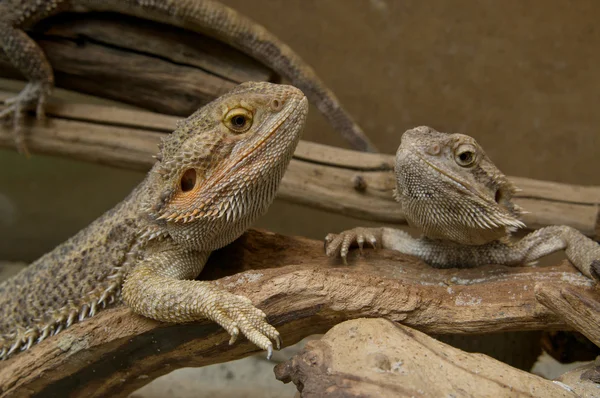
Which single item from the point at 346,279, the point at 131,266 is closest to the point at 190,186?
the point at 131,266

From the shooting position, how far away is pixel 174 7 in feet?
10.8

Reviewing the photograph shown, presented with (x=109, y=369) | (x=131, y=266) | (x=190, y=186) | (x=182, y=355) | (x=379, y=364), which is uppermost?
(x=190, y=186)

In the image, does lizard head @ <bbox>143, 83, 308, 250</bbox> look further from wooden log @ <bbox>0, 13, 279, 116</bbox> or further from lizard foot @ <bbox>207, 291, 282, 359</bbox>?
wooden log @ <bbox>0, 13, 279, 116</bbox>

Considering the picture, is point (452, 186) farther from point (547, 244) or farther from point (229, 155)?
point (229, 155)

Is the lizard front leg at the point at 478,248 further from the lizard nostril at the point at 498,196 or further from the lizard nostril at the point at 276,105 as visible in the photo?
the lizard nostril at the point at 276,105

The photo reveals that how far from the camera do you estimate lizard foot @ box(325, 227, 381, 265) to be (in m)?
2.41

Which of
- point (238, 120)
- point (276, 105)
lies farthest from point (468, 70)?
point (238, 120)

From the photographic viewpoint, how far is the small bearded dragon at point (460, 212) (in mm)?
2184

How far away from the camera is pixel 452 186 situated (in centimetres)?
A: 217

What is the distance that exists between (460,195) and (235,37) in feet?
6.32

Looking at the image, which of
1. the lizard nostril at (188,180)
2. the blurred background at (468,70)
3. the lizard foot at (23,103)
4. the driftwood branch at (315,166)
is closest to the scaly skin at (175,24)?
the lizard foot at (23,103)

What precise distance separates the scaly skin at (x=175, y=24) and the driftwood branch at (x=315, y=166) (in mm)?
189

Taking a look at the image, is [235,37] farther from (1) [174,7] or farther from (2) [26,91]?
(2) [26,91]

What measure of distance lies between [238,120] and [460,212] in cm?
105
